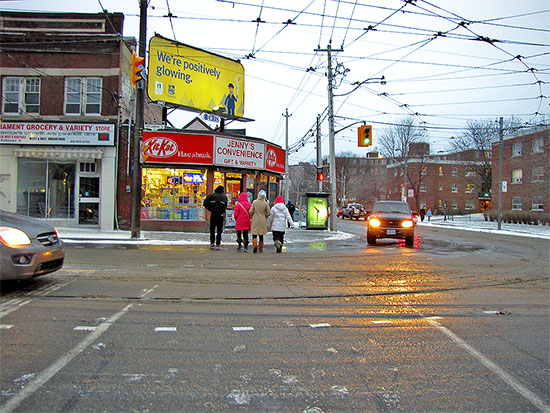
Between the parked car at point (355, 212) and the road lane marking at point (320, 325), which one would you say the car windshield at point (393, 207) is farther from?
the parked car at point (355, 212)

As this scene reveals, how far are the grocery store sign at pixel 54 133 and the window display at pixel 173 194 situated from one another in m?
2.38

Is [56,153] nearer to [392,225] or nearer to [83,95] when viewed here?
[83,95]

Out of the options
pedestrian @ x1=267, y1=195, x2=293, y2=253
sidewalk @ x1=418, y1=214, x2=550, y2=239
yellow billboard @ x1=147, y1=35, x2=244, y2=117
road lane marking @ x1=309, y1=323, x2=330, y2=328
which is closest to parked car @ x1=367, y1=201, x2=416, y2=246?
pedestrian @ x1=267, y1=195, x2=293, y2=253

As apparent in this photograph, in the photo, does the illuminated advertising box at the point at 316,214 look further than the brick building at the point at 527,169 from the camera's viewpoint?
No

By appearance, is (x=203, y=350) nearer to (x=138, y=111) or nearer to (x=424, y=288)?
(x=424, y=288)

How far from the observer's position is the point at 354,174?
8144cm

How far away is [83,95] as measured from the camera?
17109mm

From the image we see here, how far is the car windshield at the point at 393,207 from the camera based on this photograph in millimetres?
14959

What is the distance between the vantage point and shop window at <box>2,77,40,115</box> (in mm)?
17047

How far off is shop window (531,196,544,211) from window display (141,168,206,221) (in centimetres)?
3334

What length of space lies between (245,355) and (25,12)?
19.7m

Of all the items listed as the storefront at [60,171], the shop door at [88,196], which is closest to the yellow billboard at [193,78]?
the storefront at [60,171]

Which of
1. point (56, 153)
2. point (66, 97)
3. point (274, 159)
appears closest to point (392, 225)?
point (274, 159)

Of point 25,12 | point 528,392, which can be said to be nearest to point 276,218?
point 528,392
